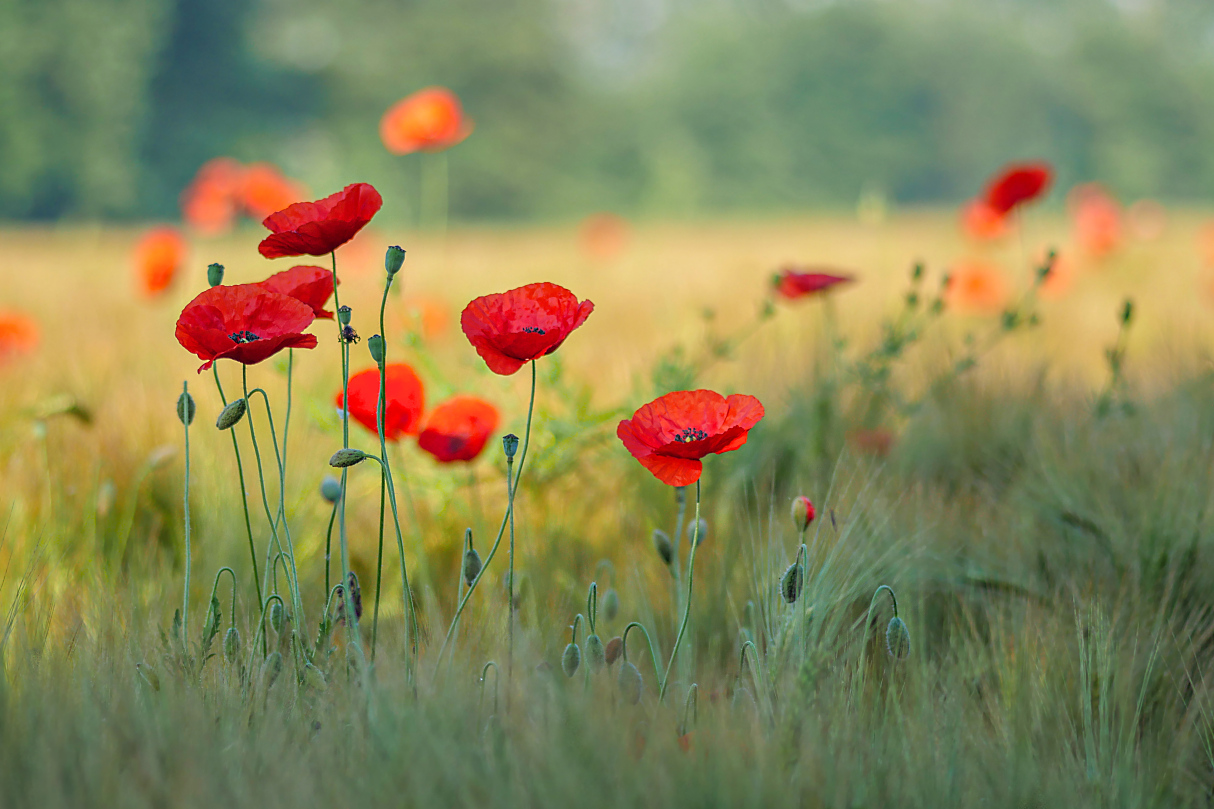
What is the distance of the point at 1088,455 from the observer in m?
1.18

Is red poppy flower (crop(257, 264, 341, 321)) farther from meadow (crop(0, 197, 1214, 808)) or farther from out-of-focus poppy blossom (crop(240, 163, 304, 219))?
out-of-focus poppy blossom (crop(240, 163, 304, 219))

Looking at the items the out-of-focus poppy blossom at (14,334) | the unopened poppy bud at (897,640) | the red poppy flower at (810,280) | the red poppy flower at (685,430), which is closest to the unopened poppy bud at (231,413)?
the red poppy flower at (685,430)

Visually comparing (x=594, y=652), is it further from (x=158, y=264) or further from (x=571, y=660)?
(x=158, y=264)

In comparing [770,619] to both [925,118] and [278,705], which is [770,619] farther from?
[925,118]

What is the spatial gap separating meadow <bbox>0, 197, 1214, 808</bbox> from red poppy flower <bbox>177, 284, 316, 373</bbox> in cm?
19

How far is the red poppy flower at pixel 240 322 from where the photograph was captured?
701 millimetres

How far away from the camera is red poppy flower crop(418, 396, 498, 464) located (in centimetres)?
103

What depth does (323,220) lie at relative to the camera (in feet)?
2.40

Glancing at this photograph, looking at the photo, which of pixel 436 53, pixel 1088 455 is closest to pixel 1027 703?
pixel 1088 455

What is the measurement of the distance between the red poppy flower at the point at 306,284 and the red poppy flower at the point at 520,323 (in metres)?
0.13

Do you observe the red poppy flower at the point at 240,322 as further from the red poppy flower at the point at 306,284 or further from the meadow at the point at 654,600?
the meadow at the point at 654,600

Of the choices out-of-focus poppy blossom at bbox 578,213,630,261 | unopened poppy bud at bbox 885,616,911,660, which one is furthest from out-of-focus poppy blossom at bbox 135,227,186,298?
out-of-focus poppy blossom at bbox 578,213,630,261

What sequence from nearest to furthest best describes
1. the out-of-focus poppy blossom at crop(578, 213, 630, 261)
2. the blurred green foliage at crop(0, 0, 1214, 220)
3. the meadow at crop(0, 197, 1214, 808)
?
the meadow at crop(0, 197, 1214, 808), the out-of-focus poppy blossom at crop(578, 213, 630, 261), the blurred green foliage at crop(0, 0, 1214, 220)

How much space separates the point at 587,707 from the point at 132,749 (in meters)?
0.27
